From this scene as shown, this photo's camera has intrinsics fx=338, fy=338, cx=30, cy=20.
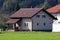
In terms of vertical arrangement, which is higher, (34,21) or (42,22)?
(34,21)

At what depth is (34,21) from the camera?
77938 mm

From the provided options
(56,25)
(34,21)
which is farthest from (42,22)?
(56,25)

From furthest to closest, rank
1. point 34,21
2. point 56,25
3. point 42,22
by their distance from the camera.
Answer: point 42,22, point 34,21, point 56,25

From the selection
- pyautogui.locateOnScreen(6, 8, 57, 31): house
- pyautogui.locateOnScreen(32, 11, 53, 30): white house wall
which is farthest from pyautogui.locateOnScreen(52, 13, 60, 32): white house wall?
pyautogui.locateOnScreen(32, 11, 53, 30): white house wall

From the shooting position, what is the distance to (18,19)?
261 ft

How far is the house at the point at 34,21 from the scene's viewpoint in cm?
7762

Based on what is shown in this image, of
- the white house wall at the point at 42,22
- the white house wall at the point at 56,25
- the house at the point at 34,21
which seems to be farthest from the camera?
the white house wall at the point at 42,22

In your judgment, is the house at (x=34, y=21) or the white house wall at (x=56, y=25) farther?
the house at (x=34, y=21)

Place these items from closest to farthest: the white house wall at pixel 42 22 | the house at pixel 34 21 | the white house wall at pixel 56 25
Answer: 1. the white house wall at pixel 56 25
2. the house at pixel 34 21
3. the white house wall at pixel 42 22

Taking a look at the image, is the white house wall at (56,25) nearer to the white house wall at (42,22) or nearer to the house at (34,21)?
the house at (34,21)

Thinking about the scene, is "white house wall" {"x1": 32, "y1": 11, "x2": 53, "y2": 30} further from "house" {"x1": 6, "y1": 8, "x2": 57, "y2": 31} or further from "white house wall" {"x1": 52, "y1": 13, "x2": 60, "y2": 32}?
"white house wall" {"x1": 52, "y1": 13, "x2": 60, "y2": 32}

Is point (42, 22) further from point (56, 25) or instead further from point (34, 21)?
point (56, 25)

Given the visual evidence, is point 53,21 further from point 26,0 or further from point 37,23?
point 26,0

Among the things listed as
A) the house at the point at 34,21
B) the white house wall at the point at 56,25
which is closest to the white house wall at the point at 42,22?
the house at the point at 34,21
